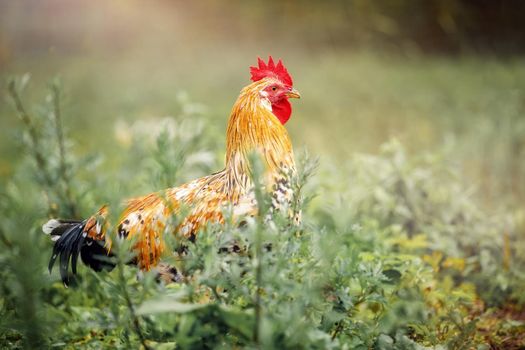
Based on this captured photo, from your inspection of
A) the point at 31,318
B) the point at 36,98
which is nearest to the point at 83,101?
the point at 36,98

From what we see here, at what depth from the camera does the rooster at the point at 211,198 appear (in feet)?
6.97

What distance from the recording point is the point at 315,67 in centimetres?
991

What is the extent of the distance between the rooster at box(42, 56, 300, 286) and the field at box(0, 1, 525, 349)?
166 mm

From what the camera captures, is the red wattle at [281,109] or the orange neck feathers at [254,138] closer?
the orange neck feathers at [254,138]

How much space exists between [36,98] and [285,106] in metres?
6.29

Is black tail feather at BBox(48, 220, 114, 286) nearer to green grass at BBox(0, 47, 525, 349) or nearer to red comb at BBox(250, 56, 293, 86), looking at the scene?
green grass at BBox(0, 47, 525, 349)

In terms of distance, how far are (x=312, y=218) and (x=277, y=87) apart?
44.4 inches

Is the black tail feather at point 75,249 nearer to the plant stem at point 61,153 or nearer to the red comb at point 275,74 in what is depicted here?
the plant stem at point 61,153

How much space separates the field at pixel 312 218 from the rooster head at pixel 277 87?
0.51m

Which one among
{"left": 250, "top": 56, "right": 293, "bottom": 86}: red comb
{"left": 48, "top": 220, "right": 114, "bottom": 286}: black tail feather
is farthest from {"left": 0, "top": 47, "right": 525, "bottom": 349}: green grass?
{"left": 250, "top": 56, "right": 293, "bottom": 86}: red comb

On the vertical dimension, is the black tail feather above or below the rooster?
below

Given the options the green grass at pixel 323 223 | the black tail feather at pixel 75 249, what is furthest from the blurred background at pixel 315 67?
the black tail feather at pixel 75 249

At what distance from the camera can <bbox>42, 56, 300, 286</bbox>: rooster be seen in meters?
2.13

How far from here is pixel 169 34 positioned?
40.1 ft
